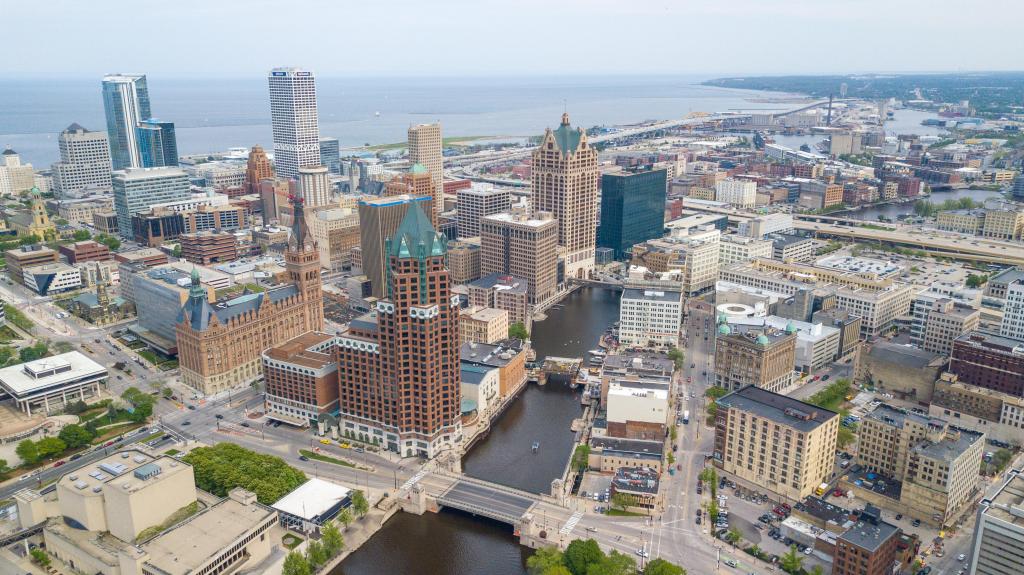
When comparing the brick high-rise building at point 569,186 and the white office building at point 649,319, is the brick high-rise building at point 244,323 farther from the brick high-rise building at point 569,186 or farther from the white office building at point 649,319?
the brick high-rise building at point 569,186

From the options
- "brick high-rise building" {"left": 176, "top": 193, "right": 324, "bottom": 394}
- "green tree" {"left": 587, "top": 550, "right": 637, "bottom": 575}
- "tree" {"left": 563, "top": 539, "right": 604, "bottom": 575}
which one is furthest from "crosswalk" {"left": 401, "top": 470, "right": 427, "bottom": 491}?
"brick high-rise building" {"left": 176, "top": 193, "right": 324, "bottom": 394}

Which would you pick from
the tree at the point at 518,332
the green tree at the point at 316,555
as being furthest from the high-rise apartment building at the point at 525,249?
the green tree at the point at 316,555

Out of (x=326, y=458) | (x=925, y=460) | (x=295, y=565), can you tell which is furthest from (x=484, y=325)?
(x=925, y=460)

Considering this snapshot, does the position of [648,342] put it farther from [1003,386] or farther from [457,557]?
[457,557]

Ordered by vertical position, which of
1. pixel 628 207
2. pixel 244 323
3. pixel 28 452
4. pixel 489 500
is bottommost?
pixel 489 500

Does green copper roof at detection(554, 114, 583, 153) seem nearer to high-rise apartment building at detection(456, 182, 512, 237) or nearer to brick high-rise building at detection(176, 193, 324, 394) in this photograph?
high-rise apartment building at detection(456, 182, 512, 237)

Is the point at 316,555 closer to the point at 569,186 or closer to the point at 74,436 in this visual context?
the point at 74,436

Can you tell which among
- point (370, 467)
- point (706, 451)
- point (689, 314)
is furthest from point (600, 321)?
point (370, 467)
